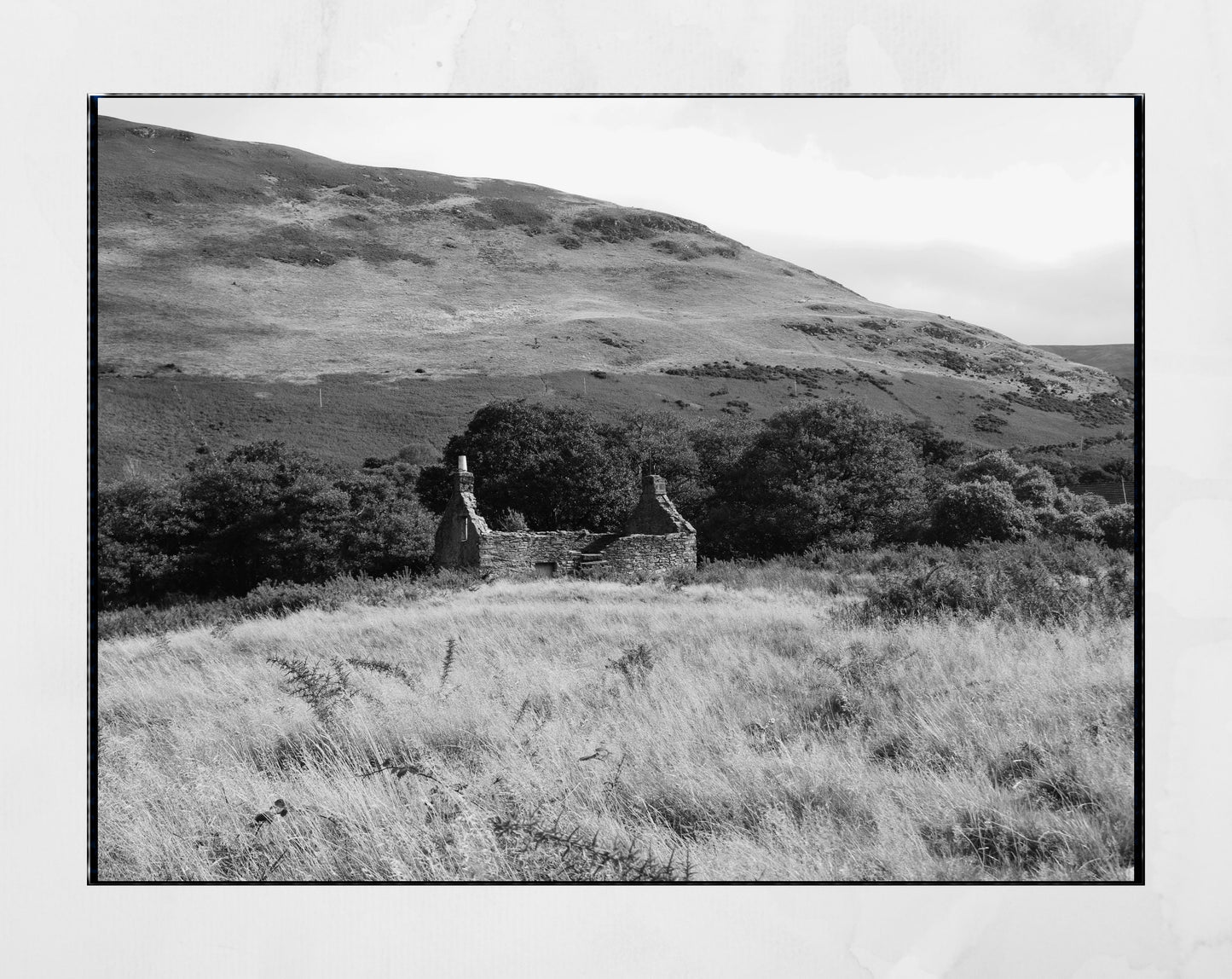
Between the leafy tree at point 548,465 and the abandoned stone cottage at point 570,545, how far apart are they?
2.16 metres

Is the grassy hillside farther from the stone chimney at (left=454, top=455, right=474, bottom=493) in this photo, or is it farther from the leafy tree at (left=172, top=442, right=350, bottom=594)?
the leafy tree at (left=172, top=442, right=350, bottom=594)

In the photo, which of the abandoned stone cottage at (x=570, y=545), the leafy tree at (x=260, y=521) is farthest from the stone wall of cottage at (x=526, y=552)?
the leafy tree at (x=260, y=521)

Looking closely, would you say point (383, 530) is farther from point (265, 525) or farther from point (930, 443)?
point (930, 443)

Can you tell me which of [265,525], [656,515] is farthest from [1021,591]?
[265,525]

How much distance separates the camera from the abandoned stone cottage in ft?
49.0

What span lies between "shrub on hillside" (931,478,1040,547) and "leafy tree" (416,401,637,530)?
6.68 metres

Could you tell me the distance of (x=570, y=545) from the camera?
15922 millimetres

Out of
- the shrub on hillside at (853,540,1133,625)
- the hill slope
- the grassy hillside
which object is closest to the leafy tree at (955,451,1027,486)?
the hill slope

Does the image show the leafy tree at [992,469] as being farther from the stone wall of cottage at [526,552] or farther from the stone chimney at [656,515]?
the stone wall of cottage at [526,552]

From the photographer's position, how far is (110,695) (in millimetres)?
4754

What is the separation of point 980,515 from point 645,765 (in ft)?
38.0

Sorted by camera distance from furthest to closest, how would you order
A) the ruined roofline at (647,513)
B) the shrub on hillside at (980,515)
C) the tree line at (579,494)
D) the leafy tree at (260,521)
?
the leafy tree at (260,521), the tree line at (579,494), the ruined roofline at (647,513), the shrub on hillside at (980,515)

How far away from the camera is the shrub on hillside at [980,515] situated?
41.4 ft
